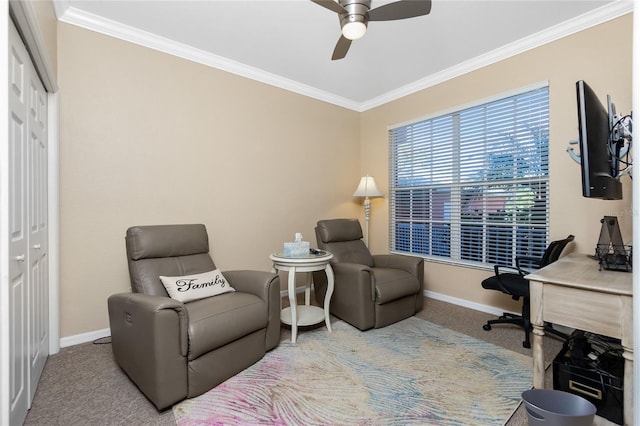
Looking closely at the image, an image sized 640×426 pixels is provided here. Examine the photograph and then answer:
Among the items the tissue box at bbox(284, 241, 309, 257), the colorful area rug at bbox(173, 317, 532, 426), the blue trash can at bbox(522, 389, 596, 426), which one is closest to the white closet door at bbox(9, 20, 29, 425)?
the colorful area rug at bbox(173, 317, 532, 426)

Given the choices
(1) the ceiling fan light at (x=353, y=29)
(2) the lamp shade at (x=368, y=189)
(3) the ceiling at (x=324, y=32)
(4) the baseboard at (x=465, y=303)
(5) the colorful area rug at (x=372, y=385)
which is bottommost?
(5) the colorful area rug at (x=372, y=385)

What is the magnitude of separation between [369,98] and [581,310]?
358cm

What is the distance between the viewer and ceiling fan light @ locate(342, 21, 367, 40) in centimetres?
196

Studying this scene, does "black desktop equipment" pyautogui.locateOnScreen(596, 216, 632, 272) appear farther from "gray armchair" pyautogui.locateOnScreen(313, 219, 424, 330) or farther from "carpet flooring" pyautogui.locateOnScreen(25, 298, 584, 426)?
"gray armchair" pyautogui.locateOnScreen(313, 219, 424, 330)

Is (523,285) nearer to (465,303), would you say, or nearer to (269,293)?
(465,303)

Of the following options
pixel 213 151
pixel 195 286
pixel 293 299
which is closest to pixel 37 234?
pixel 195 286

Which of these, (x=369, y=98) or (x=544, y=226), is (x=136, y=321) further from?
(x=369, y=98)

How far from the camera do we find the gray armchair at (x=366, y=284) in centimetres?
268

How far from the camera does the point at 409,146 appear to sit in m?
3.96

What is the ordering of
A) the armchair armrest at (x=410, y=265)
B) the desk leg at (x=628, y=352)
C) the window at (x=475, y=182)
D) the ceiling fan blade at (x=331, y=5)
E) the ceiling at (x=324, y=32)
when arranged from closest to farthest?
the desk leg at (x=628, y=352)
the ceiling fan blade at (x=331, y=5)
the ceiling at (x=324, y=32)
the window at (x=475, y=182)
the armchair armrest at (x=410, y=265)

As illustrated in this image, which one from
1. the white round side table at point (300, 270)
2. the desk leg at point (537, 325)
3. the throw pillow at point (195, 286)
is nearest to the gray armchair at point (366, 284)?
the white round side table at point (300, 270)

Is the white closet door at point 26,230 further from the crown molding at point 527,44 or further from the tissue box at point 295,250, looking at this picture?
the crown molding at point 527,44

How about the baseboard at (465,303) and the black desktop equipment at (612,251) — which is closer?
the black desktop equipment at (612,251)

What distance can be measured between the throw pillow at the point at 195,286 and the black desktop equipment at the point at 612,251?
247 centimetres
